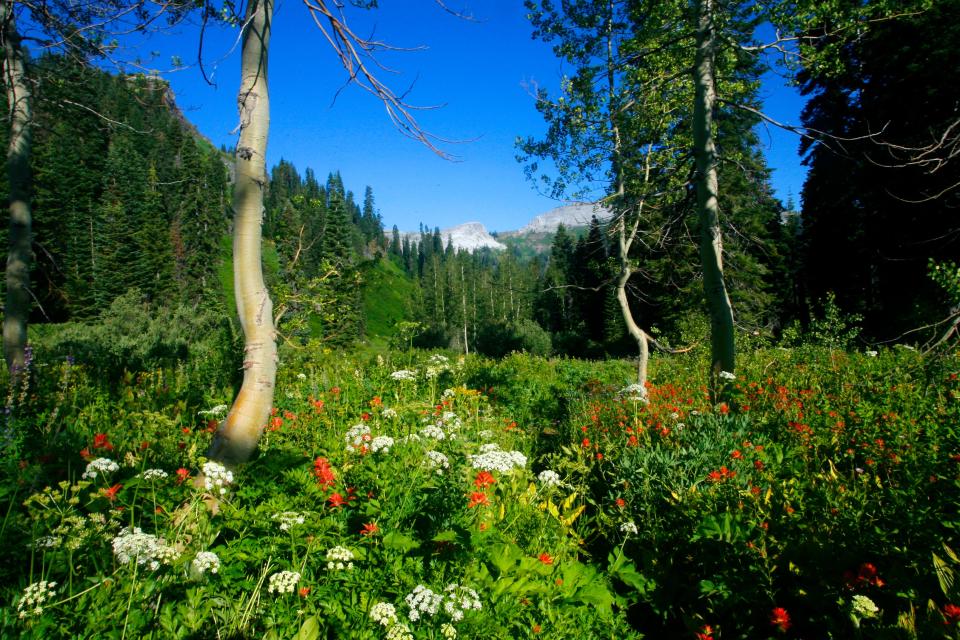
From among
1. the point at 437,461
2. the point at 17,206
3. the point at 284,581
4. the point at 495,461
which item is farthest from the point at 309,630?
the point at 17,206

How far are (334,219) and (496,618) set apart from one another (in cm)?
3594

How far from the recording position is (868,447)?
3760 millimetres

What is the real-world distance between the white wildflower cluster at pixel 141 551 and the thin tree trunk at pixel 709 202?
20.2ft

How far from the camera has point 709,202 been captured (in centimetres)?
594

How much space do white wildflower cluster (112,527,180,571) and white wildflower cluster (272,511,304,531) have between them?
48 cm

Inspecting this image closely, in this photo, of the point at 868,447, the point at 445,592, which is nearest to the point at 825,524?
the point at 868,447

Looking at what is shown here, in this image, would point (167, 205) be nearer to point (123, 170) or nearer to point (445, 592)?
point (123, 170)

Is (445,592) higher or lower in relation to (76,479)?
lower

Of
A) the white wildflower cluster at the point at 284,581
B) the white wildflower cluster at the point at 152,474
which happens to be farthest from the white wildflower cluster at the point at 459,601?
the white wildflower cluster at the point at 152,474

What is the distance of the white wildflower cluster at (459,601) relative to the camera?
2049mm

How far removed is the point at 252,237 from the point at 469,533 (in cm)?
251

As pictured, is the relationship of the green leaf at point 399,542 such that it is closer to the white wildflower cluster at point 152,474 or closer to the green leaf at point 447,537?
the green leaf at point 447,537

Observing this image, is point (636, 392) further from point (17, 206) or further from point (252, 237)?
point (17, 206)

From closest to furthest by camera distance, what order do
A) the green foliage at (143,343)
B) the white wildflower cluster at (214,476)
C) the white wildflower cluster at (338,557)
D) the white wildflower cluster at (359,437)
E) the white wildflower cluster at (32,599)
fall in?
the white wildflower cluster at (32,599), the white wildflower cluster at (338,557), the white wildflower cluster at (214,476), the white wildflower cluster at (359,437), the green foliage at (143,343)
